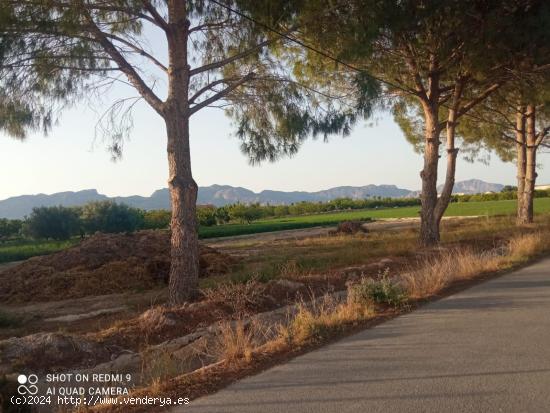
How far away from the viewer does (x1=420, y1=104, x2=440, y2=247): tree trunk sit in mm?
19802

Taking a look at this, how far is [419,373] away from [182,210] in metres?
6.10

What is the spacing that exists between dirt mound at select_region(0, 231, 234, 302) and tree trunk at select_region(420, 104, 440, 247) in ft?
21.6

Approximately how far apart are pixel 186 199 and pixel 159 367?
4702 millimetres

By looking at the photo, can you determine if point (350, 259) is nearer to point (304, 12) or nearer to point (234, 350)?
point (304, 12)

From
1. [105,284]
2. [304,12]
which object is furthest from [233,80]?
[105,284]

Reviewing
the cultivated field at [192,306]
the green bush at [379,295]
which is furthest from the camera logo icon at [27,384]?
the green bush at [379,295]

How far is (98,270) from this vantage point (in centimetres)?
1702

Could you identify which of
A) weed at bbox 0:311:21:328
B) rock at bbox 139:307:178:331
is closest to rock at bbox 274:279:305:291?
rock at bbox 139:307:178:331

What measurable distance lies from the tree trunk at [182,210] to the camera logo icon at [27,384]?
4.39m

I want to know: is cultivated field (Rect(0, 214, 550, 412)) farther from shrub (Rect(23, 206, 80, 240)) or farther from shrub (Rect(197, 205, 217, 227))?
shrub (Rect(197, 205, 217, 227))

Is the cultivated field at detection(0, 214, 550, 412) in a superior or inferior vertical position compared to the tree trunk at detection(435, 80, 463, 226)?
inferior

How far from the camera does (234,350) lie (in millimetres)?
7012

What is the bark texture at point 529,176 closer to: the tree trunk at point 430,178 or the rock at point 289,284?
the tree trunk at point 430,178

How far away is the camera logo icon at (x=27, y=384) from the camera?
18.4 ft
